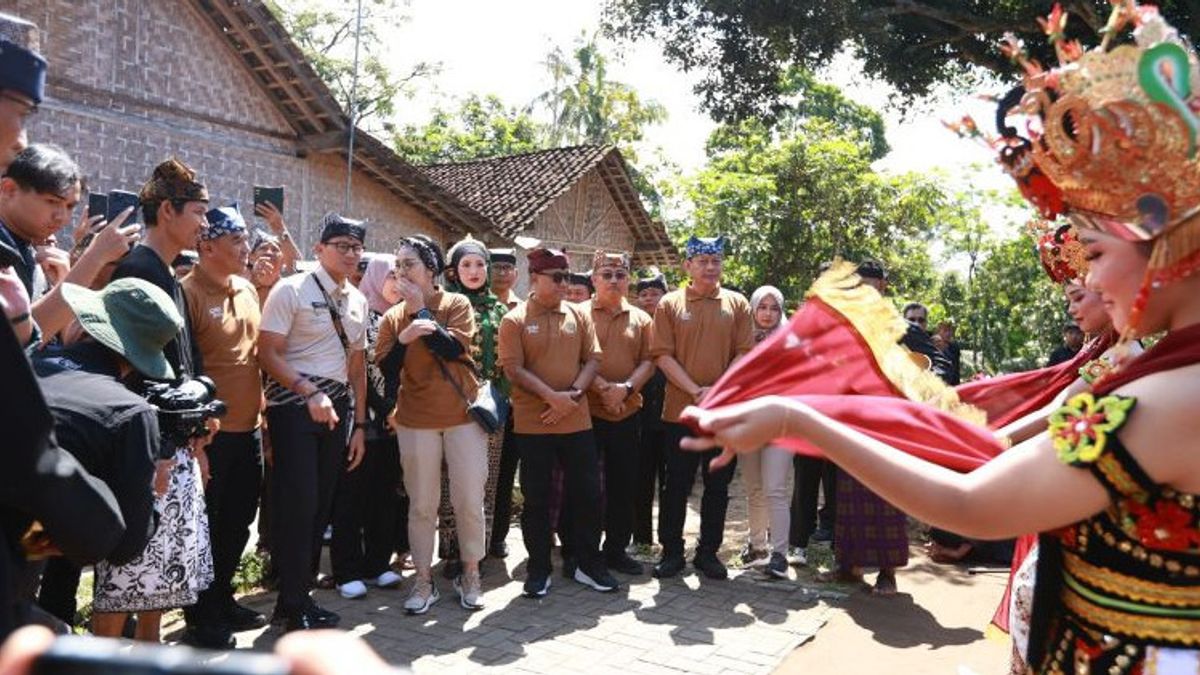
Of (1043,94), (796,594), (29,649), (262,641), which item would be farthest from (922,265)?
(29,649)

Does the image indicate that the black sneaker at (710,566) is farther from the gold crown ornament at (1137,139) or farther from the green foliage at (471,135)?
the green foliage at (471,135)

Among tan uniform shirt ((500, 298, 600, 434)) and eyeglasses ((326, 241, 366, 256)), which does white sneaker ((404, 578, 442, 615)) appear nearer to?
tan uniform shirt ((500, 298, 600, 434))

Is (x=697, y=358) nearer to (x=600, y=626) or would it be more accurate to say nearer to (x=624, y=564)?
(x=624, y=564)

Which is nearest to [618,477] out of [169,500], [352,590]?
[352,590]

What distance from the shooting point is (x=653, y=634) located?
5387 millimetres

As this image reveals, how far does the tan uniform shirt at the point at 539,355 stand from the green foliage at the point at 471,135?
30275 millimetres

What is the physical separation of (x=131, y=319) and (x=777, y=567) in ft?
15.0

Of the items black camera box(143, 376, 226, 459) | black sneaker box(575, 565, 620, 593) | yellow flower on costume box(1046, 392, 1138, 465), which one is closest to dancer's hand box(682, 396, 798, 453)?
yellow flower on costume box(1046, 392, 1138, 465)

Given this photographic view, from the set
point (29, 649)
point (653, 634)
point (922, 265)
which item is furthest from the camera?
point (922, 265)

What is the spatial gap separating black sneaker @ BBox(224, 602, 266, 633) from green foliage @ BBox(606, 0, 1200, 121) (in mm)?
9809

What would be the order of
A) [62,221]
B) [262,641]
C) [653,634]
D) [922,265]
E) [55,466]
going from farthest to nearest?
1. [922,265]
2. [653,634]
3. [262,641]
4. [62,221]
5. [55,466]

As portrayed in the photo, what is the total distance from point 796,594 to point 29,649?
6.00 meters

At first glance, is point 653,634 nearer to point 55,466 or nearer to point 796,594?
point 796,594

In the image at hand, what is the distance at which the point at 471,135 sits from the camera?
37188 millimetres
